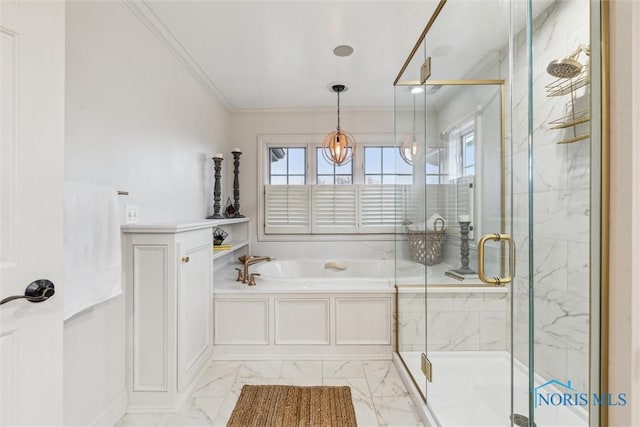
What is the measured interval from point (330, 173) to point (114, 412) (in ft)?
9.56

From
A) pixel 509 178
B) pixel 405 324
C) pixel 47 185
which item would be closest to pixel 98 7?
→ pixel 47 185

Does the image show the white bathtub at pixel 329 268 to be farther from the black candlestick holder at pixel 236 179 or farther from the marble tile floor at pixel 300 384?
the marble tile floor at pixel 300 384

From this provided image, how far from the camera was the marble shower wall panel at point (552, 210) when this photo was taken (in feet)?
3.44

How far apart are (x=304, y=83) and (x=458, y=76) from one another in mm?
1460

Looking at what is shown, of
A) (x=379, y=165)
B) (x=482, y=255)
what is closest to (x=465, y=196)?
(x=482, y=255)

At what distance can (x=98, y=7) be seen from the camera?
1479 mm

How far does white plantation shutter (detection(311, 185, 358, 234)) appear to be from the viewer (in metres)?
3.58

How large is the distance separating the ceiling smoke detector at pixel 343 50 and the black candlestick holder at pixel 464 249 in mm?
1550

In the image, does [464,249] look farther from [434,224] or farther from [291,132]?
[291,132]

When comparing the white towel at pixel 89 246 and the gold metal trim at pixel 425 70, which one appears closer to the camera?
the white towel at pixel 89 246

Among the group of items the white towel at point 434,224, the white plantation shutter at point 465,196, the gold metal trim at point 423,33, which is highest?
the gold metal trim at point 423,33

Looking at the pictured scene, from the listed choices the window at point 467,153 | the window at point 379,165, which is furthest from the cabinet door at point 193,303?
the window at point 379,165

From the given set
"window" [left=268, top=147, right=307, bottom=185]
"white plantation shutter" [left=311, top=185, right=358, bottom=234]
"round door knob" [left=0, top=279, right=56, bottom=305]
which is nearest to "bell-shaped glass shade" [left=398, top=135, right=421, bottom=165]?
"white plantation shutter" [left=311, top=185, right=358, bottom=234]

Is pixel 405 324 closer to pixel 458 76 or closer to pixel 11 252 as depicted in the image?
pixel 458 76
